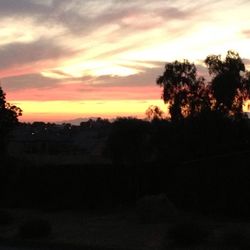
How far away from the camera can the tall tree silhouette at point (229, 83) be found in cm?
4231

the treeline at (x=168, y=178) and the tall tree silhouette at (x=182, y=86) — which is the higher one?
the tall tree silhouette at (x=182, y=86)

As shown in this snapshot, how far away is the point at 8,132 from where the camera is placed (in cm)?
4281

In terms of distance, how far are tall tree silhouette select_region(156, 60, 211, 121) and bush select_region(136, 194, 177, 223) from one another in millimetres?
23089

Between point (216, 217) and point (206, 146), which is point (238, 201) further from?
point (206, 146)

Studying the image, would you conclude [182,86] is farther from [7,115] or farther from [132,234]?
[132,234]

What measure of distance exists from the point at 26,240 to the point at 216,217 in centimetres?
690

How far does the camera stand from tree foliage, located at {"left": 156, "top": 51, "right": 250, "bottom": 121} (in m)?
42.4

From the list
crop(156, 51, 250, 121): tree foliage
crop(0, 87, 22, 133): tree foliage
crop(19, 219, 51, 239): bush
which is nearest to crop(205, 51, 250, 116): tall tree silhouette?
crop(156, 51, 250, 121): tree foliage

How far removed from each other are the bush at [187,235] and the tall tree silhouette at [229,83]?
1035 inches

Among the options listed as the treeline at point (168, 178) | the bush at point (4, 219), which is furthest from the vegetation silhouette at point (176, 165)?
the bush at point (4, 219)

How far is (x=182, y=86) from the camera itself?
148ft

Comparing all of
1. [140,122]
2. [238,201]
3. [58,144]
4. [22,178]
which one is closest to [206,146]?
[22,178]

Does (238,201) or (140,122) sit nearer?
(238,201)

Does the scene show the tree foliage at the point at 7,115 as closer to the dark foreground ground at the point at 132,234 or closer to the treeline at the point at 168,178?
the treeline at the point at 168,178
